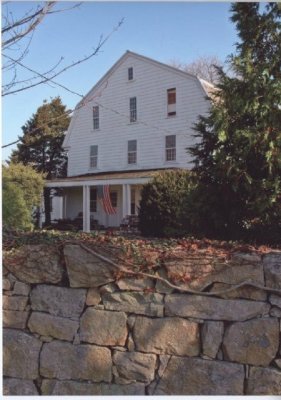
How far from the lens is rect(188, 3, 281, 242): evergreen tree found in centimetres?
254

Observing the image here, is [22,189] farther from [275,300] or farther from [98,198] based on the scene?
[275,300]

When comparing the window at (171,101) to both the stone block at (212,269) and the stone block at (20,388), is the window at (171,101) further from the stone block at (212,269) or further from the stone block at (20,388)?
Result: the stone block at (20,388)

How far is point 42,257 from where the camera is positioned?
7.02 feet

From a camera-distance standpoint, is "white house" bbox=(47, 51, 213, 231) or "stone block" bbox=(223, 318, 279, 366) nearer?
"stone block" bbox=(223, 318, 279, 366)

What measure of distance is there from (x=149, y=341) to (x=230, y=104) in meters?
1.53

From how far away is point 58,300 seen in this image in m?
2.11

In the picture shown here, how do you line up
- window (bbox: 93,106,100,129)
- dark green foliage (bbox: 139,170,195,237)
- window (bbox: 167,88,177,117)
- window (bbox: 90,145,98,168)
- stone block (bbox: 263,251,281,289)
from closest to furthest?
stone block (bbox: 263,251,281,289) < dark green foliage (bbox: 139,170,195,237) < window (bbox: 167,88,177,117) < window (bbox: 93,106,100,129) < window (bbox: 90,145,98,168)

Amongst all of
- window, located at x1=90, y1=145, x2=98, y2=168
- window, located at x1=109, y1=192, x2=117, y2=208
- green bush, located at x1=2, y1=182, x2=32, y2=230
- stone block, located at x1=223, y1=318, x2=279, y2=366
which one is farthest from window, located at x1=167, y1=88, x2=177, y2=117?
stone block, located at x1=223, y1=318, x2=279, y2=366

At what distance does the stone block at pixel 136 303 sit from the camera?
2.01 meters

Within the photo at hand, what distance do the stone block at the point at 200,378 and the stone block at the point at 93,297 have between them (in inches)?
17.8

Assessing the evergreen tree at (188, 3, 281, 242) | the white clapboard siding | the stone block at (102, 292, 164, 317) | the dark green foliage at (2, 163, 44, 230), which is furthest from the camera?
the white clapboard siding

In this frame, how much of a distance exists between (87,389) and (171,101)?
19.8 ft

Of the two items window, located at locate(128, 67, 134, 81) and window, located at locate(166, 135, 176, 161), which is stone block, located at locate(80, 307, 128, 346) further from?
window, located at locate(128, 67, 134, 81)

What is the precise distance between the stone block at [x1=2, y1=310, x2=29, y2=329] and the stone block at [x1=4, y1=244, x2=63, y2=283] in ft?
0.56
